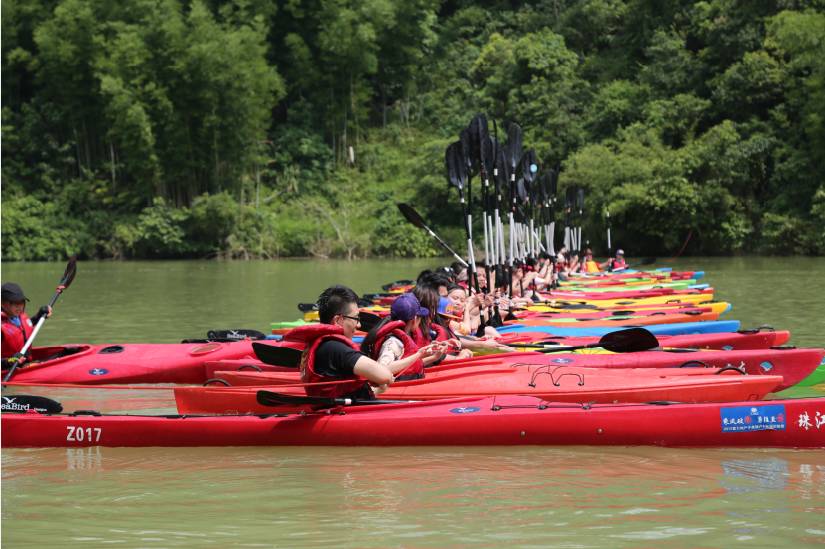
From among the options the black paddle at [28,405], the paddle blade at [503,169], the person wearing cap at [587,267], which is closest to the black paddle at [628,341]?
the black paddle at [28,405]

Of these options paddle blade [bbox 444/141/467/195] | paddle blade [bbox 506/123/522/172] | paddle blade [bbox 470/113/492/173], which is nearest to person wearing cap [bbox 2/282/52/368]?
paddle blade [bbox 444/141/467/195]

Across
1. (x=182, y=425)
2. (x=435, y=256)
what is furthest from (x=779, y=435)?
(x=435, y=256)

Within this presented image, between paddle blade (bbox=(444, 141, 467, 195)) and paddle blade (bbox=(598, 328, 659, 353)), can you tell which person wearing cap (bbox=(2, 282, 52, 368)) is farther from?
paddle blade (bbox=(444, 141, 467, 195))

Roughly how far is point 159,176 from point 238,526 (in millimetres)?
29040

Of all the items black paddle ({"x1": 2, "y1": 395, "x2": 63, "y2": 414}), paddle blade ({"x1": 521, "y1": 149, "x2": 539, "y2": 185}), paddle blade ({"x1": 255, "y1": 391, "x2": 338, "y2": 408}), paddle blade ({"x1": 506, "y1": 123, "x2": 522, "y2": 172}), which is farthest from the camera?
paddle blade ({"x1": 521, "y1": 149, "x2": 539, "y2": 185})

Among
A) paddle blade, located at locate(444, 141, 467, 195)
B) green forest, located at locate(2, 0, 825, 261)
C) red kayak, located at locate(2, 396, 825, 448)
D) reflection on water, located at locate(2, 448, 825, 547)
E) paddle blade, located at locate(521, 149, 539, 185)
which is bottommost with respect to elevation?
reflection on water, located at locate(2, 448, 825, 547)

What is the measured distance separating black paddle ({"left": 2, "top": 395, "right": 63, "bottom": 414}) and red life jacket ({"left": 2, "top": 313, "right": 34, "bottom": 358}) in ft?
6.89

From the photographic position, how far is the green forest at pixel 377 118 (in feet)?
88.7

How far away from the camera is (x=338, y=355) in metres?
5.31

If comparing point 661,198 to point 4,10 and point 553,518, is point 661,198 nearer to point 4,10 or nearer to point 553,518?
point 4,10

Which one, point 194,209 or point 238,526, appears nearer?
point 238,526

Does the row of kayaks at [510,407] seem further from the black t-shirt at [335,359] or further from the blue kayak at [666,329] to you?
the blue kayak at [666,329]

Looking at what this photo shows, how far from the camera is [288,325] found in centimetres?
1018

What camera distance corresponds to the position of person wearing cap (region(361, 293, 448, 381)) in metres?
5.68
